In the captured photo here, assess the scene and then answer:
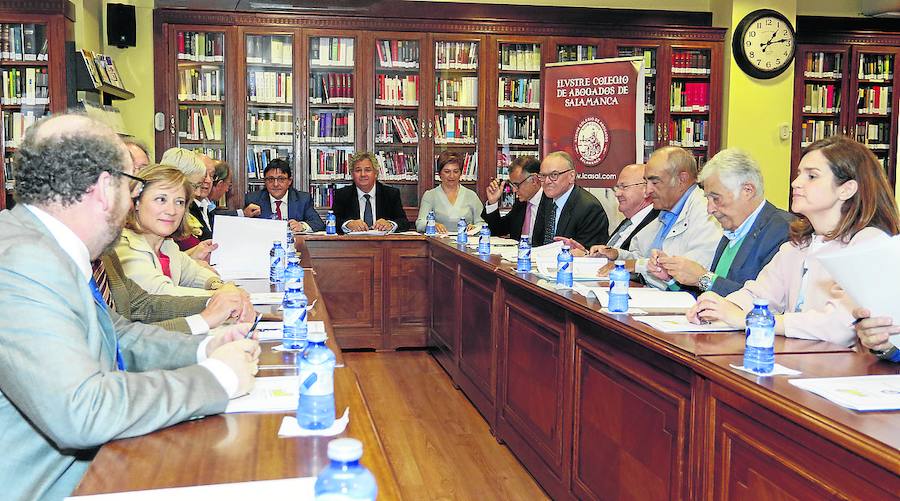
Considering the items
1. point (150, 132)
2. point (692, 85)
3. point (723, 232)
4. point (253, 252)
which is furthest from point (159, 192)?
point (692, 85)

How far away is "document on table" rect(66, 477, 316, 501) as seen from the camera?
1.23 meters

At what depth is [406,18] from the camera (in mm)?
7270

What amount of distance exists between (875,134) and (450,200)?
4.47 meters

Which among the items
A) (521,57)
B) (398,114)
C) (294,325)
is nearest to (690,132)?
(521,57)

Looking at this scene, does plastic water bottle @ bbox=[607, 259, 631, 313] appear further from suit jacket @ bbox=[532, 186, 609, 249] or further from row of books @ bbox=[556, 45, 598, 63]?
row of books @ bbox=[556, 45, 598, 63]

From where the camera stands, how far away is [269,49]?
7.16m

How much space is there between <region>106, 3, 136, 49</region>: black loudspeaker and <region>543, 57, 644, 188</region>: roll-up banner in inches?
138

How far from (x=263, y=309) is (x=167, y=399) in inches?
51.7

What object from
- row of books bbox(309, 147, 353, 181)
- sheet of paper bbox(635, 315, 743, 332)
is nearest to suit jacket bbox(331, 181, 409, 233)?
row of books bbox(309, 147, 353, 181)

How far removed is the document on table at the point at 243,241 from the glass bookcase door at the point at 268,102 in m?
3.34

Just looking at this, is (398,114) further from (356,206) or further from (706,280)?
(706,280)

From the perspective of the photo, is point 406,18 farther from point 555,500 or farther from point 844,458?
point 844,458

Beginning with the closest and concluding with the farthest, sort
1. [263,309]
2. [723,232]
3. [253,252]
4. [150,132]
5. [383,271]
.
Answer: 1. [263,309]
2. [723,232]
3. [253,252]
4. [383,271]
5. [150,132]

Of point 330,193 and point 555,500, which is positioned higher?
point 330,193
